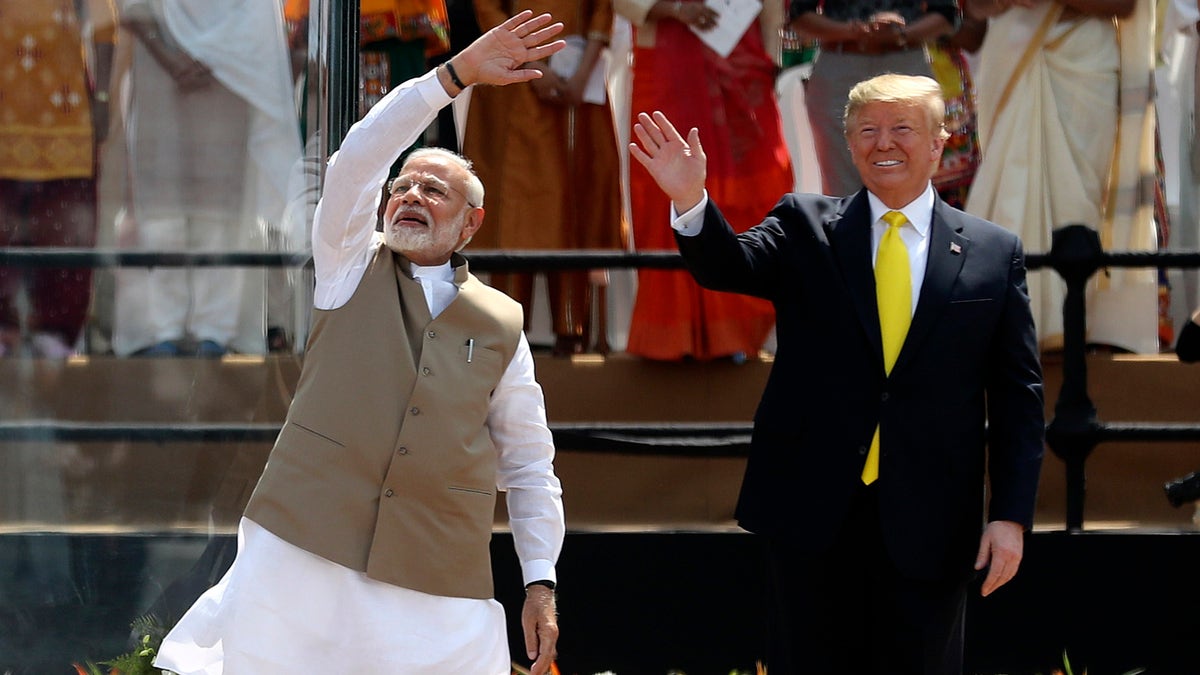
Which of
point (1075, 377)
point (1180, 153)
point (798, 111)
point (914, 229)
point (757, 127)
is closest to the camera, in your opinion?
point (914, 229)

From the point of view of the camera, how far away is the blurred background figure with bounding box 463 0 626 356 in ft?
20.0

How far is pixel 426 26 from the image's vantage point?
6.07m

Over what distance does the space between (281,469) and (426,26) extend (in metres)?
3.02

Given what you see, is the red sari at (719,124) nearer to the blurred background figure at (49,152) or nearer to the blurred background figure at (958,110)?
the blurred background figure at (958,110)

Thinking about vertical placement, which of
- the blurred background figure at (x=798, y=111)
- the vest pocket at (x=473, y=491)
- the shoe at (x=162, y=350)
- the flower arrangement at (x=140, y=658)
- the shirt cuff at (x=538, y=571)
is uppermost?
the blurred background figure at (x=798, y=111)

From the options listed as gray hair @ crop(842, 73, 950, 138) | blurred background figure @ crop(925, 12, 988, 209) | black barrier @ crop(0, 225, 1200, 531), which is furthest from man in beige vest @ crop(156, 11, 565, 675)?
blurred background figure @ crop(925, 12, 988, 209)

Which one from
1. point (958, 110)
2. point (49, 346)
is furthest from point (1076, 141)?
point (49, 346)

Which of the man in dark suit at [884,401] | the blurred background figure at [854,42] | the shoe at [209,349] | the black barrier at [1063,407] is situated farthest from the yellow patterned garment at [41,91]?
the blurred background figure at [854,42]

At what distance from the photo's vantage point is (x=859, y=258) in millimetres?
3697

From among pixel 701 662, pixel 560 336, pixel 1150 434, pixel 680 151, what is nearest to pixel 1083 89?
pixel 1150 434

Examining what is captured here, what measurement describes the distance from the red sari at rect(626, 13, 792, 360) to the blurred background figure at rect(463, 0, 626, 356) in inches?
5.1

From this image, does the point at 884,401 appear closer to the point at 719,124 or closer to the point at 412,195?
the point at 412,195

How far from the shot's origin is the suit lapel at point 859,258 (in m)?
3.66

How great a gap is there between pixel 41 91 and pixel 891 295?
7.29 ft
